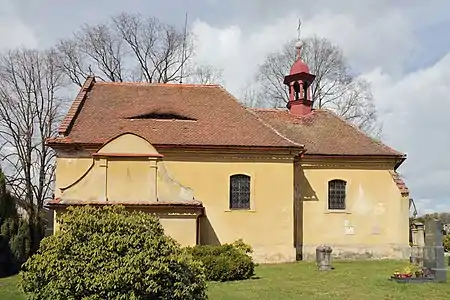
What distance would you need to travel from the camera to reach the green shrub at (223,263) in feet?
61.3

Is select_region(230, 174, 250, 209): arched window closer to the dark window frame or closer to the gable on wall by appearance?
the dark window frame

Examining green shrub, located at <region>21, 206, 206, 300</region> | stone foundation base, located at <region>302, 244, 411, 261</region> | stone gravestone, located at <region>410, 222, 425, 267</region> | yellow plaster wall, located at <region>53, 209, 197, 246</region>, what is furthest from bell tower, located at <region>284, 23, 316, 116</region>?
green shrub, located at <region>21, 206, 206, 300</region>

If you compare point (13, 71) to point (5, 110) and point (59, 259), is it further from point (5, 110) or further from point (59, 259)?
point (59, 259)

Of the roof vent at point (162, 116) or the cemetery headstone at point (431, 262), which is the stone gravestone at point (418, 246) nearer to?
the cemetery headstone at point (431, 262)

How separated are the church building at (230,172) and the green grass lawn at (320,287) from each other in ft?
14.7

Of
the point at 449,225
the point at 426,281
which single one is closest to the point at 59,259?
the point at 426,281

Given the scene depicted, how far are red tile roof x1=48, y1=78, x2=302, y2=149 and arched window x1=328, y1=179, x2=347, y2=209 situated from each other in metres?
2.96

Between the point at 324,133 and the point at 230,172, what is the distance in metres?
6.35

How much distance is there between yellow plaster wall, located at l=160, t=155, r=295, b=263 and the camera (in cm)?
2612

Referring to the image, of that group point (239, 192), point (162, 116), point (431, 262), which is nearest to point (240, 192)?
point (239, 192)

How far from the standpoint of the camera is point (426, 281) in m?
17.7

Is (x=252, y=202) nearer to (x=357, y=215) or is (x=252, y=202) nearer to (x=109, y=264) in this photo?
(x=357, y=215)

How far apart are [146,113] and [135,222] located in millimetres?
17144

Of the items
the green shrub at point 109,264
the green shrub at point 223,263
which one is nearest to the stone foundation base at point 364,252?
the green shrub at point 223,263
